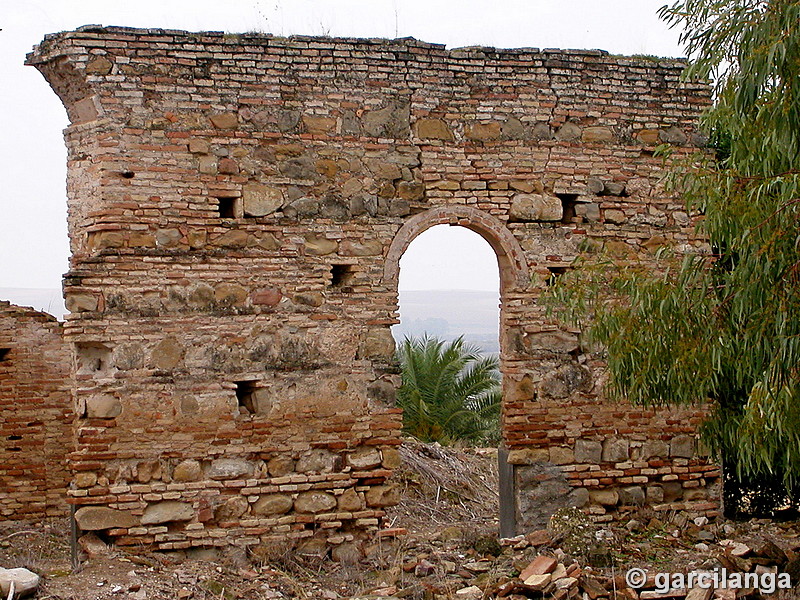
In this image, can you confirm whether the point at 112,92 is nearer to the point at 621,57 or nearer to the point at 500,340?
the point at 500,340

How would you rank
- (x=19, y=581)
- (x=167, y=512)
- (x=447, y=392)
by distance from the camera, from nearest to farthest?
(x=19, y=581)
(x=167, y=512)
(x=447, y=392)

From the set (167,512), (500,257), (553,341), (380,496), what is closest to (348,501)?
(380,496)

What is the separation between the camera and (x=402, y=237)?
9031mm

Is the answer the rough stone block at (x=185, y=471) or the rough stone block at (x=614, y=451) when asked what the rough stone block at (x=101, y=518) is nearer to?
the rough stone block at (x=185, y=471)

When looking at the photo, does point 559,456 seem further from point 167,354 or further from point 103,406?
point 103,406

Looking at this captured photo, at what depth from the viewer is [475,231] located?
9.43 m

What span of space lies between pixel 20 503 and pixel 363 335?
4.49 metres

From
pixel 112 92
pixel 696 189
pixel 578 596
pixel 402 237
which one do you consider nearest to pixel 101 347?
pixel 112 92

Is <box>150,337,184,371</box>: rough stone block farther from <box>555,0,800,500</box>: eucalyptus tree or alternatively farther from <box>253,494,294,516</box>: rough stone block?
<box>555,0,800,500</box>: eucalyptus tree

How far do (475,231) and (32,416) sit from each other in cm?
521

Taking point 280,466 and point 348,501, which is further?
point 348,501

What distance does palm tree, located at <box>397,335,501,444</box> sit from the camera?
15.6 meters

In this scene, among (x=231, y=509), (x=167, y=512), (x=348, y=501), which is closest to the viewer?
(x=167, y=512)

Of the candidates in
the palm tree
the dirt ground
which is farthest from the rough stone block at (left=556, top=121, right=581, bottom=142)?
the palm tree
